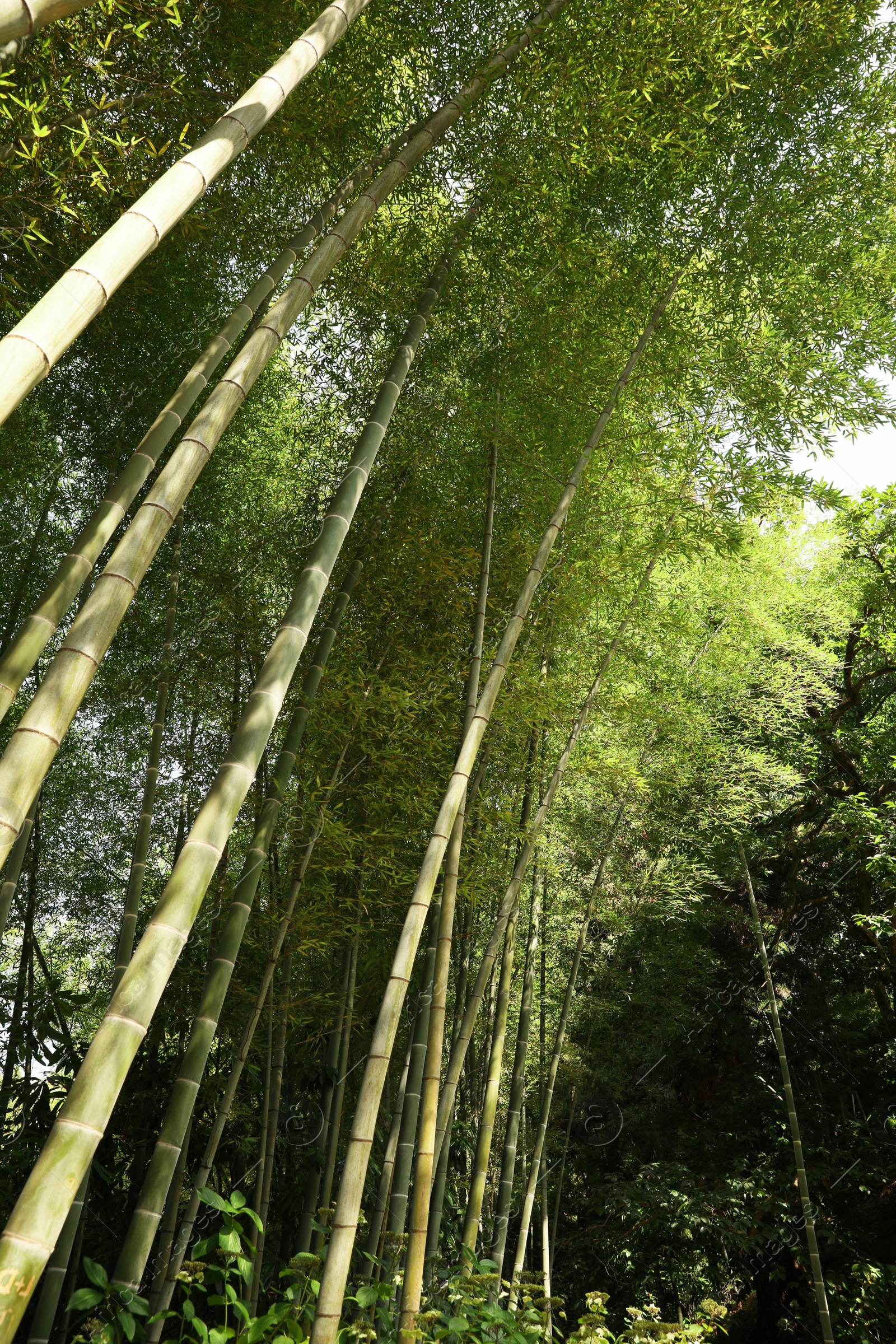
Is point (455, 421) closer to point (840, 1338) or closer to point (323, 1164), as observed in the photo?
point (323, 1164)

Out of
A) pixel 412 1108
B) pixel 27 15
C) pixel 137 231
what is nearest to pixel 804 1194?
pixel 412 1108

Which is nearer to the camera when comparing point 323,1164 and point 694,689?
point 323,1164

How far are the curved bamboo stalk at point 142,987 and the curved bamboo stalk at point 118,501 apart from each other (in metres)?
0.35

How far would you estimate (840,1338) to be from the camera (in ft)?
18.1

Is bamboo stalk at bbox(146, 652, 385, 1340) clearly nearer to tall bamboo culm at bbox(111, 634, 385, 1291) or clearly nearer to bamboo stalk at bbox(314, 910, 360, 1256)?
tall bamboo culm at bbox(111, 634, 385, 1291)

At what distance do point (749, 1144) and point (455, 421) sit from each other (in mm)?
6061

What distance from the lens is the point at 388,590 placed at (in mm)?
4180

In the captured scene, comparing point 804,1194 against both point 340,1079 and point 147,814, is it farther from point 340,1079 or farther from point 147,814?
point 147,814

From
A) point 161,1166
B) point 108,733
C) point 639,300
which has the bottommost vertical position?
point 161,1166

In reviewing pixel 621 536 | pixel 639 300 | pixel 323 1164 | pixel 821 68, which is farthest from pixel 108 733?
pixel 821 68

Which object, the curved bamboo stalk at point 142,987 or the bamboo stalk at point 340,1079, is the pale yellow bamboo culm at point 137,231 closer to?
the curved bamboo stalk at point 142,987

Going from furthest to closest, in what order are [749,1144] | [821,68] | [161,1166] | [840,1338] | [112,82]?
[749,1144], [840,1338], [821,68], [112,82], [161,1166]

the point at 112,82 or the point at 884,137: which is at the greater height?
the point at 884,137

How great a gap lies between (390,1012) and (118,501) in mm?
1280
